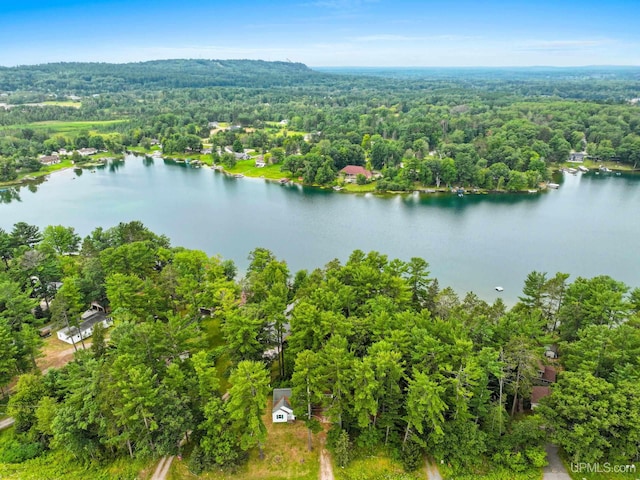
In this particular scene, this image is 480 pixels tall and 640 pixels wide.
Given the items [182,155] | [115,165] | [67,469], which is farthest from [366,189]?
[115,165]

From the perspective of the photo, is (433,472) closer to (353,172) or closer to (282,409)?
(282,409)

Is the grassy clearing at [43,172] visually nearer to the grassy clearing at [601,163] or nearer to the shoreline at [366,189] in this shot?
the shoreline at [366,189]

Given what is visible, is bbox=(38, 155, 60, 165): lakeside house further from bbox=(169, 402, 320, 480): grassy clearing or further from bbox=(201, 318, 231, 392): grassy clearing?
bbox=(169, 402, 320, 480): grassy clearing

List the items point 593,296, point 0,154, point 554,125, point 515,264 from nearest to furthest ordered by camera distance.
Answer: point 593,296
point 515,264
point 0,154
point 554,125

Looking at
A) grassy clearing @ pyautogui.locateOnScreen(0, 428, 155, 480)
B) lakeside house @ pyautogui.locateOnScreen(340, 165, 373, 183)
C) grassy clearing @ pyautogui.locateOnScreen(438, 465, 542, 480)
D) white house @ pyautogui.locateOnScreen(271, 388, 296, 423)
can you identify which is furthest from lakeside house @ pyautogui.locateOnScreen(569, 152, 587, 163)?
grassy clearing @ pyautogui.locateOnScreen(0, 428, 155, 480)

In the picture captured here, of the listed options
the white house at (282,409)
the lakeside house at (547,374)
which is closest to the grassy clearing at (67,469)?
the white house at (282,409)

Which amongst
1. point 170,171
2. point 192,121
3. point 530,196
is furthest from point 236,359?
point 192,121

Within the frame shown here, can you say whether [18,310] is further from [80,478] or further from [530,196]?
[530,196]
